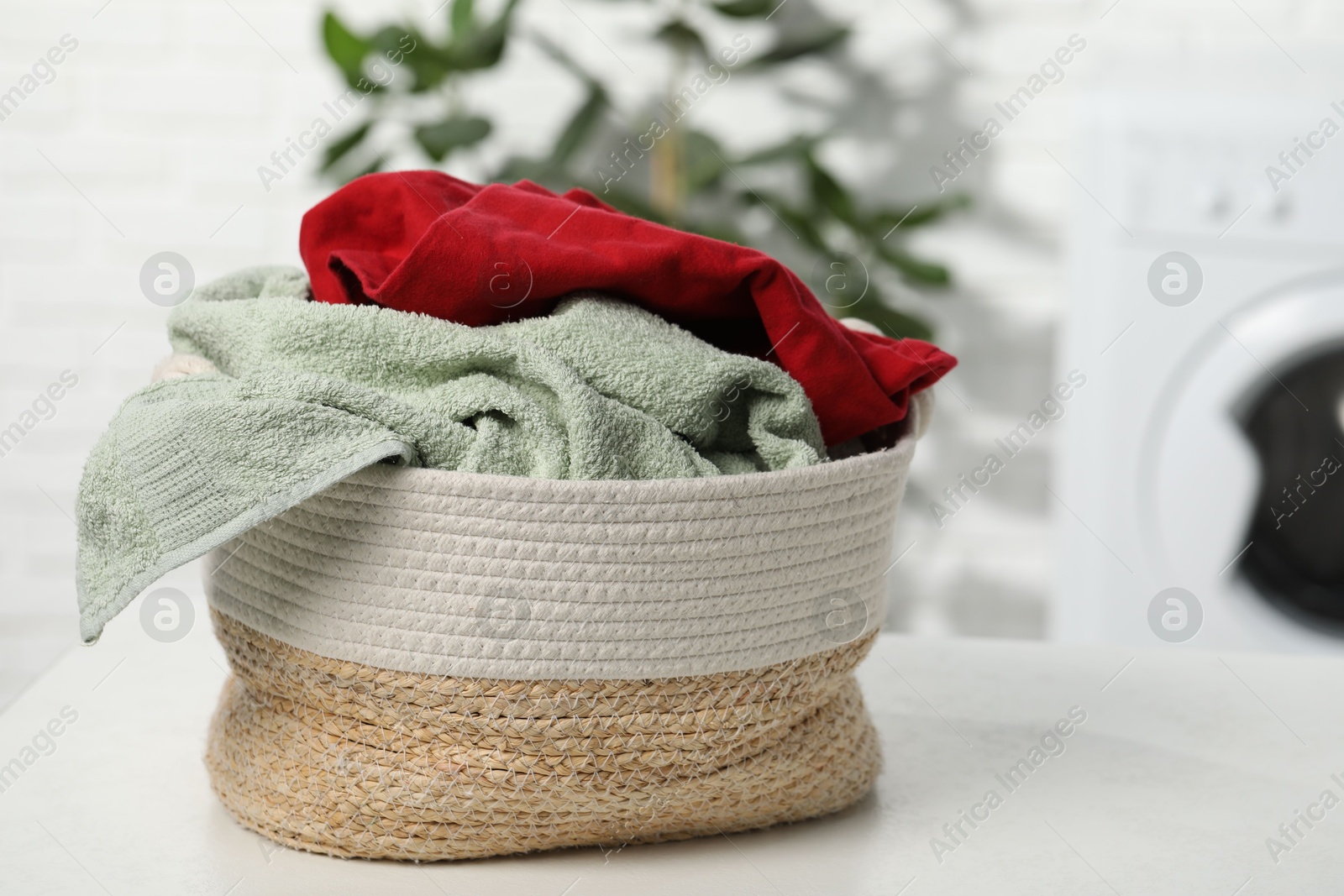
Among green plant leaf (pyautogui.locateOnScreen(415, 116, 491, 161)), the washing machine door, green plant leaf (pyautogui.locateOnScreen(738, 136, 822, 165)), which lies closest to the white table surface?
the washing machine door

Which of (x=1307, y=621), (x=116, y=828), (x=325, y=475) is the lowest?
(x=1307, y=621)

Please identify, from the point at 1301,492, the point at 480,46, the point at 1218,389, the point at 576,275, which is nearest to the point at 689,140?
the point at 480,46

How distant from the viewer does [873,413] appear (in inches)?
22.7

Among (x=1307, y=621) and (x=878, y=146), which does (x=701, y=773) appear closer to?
(x=1307, y=621)

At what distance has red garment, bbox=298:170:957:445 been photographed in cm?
53

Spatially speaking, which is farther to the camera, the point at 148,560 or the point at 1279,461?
the point at 1279,461

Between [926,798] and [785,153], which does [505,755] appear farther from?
[785,153]

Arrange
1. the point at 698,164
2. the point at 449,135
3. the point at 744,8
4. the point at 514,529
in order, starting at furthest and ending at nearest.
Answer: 1. the point at 698,164
2. the point at 744,8
3. the point at 449,135
4. the point at 514,529

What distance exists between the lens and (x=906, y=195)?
1.58m

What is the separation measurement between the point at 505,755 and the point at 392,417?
0.47 ft

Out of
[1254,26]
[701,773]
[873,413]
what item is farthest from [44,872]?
[1254,26]

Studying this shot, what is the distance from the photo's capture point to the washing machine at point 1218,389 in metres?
1.29

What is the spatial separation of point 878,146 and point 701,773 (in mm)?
1199

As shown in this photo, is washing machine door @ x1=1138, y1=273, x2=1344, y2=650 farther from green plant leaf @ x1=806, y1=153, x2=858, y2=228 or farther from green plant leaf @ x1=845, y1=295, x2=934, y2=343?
green plant leaf @ x1=806, y1=153, x2=858, y2=228
